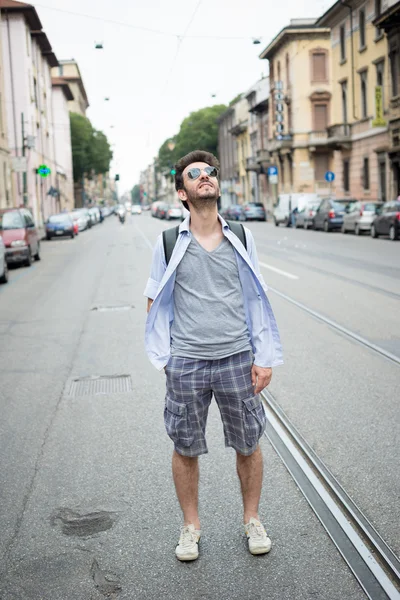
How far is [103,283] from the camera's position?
1672cm

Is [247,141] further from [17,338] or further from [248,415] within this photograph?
[248,415]

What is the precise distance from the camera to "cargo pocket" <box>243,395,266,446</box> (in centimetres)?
374

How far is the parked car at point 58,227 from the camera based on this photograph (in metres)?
41.4

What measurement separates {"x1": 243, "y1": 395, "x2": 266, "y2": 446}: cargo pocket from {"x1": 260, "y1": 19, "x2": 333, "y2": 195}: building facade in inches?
2251

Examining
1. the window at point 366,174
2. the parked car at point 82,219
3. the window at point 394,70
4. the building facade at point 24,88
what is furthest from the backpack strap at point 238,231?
the parked car at point 82,219

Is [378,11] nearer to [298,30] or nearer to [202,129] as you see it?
[298,30]

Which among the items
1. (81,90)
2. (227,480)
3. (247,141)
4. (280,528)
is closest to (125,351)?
(227,480)

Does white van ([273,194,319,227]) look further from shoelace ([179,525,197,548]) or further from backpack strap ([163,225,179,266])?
shoelace ([179,525,197,548])

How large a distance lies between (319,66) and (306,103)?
113 inches

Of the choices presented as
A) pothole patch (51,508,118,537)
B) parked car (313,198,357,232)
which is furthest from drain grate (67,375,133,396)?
parked car (313,198,357,232)

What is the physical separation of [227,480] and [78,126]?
9644 centimetres

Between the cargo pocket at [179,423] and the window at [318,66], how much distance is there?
60159 mm

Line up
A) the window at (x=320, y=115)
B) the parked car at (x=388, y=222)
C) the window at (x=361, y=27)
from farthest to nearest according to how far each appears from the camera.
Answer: the window at (x=320, y=115) → the window at (x=361, y=27) → the parked car at (x=388, y=222)

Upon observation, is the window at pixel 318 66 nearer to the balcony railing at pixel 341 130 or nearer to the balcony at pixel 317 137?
the balcony at pixel 317 137
